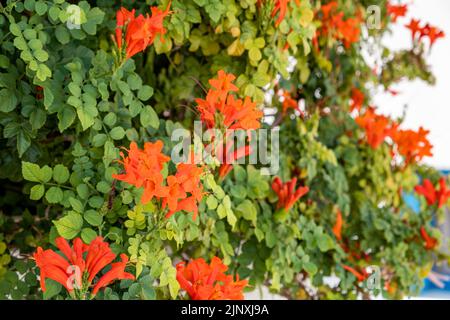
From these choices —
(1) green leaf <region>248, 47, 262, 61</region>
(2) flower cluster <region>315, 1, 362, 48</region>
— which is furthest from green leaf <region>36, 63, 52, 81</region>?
(2) flower cluster <region>315, 1, 362, 48</region>

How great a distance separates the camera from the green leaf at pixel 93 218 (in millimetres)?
1097

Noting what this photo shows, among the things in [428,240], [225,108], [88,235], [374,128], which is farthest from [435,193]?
[88,235]

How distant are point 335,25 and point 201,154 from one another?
873 millimetres

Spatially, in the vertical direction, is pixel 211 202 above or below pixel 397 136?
below

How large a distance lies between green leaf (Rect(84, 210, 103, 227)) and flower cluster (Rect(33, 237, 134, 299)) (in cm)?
7

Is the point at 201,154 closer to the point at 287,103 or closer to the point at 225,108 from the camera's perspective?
the point at 225,108

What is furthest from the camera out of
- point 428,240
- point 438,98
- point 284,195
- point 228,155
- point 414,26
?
point 438,98

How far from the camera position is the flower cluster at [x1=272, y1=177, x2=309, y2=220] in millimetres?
1565

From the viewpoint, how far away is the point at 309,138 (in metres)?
1.77

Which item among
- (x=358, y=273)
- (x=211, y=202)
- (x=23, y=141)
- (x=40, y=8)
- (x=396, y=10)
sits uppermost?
(x=396, y=10)

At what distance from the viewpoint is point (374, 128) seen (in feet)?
6.45

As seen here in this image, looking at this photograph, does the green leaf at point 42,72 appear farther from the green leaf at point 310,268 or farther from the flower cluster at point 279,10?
the green leaf at point 310,268

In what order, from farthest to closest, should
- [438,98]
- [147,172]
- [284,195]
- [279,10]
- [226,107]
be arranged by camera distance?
[438,98] → [284,195] → [279,10] → [226,107] → [147,172]

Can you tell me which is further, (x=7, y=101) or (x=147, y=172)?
(x=7, y=101)
